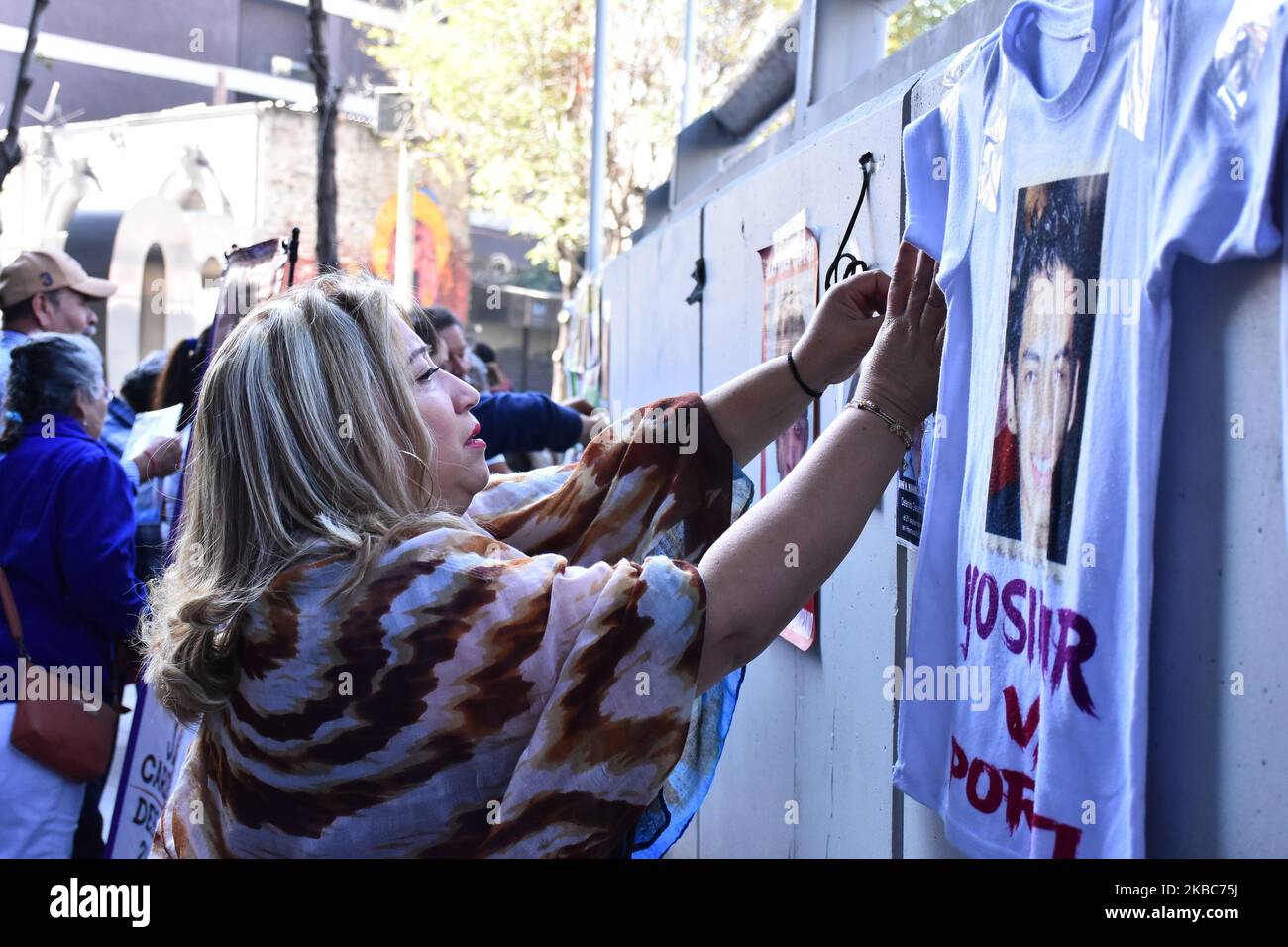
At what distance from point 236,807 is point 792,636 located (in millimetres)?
1403

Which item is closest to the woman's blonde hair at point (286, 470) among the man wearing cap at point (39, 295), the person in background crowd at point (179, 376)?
the person in background crowd at point (179, 376)

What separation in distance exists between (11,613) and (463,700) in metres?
2.25

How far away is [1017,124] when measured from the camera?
160 centimetres

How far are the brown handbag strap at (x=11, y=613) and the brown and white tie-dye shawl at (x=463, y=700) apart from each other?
6.25 ft

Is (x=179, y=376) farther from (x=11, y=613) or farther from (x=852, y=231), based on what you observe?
(x=852, y=231)

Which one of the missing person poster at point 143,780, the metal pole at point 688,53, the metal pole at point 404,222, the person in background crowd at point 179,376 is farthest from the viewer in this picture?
the metal pole at point 404,222

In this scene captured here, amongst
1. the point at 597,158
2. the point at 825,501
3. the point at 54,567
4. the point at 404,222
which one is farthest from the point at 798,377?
the point at 404,222

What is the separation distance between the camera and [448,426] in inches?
76.4

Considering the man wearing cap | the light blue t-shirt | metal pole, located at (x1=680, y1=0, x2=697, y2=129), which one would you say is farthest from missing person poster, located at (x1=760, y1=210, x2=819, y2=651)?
metal pole, located at (x1=680, y1=0, x2=697, y2=129)

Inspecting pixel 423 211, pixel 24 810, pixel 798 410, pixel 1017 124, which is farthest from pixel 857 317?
pixel 423 211

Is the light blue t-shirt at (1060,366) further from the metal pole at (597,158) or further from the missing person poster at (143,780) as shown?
the metal pole at (597,158)

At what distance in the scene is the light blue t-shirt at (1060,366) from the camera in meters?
1.22

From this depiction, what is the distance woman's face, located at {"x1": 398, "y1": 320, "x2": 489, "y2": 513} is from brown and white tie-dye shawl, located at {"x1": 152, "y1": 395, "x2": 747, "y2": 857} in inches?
8.9

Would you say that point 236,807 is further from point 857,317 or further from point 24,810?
point 24,810
